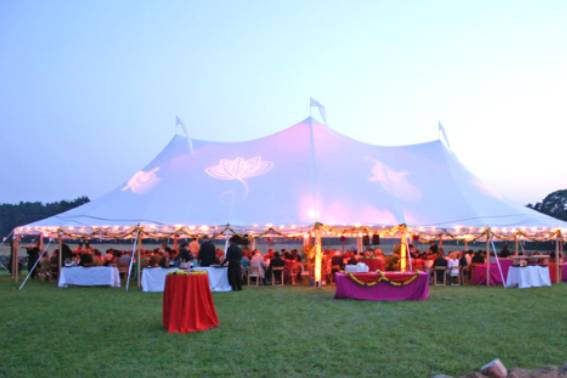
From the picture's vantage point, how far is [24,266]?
25594mm

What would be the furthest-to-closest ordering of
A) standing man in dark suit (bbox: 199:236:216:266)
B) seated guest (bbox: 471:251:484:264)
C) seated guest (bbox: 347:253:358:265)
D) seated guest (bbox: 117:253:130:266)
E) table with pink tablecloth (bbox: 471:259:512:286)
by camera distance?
seated guest (bbox: 471:251:484:264) → seated guest (bbox: 117:253:130:266) → table with pink tablecloth (bbox: 471:259:512:286) → seated guest (bbox: 347:253:358:265) → standing man in dark suit (bbox: 199:236:216:266)

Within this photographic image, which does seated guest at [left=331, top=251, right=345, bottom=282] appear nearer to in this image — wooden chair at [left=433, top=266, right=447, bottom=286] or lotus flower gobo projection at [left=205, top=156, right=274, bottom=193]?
wooden chair at [left=433, top=266, right=447, bottom=286]

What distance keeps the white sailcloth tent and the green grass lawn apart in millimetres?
3146

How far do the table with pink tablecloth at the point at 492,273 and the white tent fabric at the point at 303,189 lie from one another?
1.52m

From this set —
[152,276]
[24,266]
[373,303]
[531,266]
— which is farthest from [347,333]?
[24,266]

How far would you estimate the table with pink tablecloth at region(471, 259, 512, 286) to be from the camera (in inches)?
633

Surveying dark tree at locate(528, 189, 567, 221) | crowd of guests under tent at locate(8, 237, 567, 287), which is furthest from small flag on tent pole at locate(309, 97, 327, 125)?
dark tree at locate(528, 189, 567, 221)

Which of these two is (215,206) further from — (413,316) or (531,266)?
(531,266)

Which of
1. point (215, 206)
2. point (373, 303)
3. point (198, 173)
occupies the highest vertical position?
point (198, 173)

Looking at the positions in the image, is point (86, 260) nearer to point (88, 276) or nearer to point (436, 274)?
point (88, 276)

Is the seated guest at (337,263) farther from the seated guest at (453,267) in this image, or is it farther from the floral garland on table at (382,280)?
the floral garland on table at (382,280)

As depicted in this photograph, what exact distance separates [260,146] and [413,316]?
9286 millimetres

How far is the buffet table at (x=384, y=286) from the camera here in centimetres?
1207

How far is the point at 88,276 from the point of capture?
608 inches
